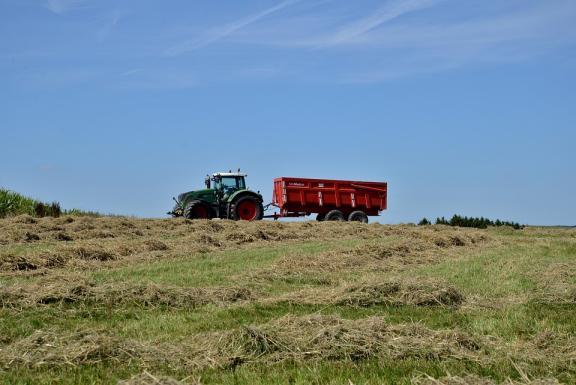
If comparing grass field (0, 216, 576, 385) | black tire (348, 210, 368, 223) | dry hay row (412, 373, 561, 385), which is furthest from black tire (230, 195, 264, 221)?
dry hay row (412, 373, 561, 385)

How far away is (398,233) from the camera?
2427cm

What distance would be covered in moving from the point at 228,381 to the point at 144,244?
1219 cm

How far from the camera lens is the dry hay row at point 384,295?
9.13 metres

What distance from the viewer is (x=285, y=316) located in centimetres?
710

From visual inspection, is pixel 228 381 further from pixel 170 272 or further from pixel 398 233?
pixel 398 233

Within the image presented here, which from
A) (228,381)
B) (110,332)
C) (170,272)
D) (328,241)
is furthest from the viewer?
(328,241)

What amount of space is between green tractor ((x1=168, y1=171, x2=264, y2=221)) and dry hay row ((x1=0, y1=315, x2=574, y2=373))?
2353 cm

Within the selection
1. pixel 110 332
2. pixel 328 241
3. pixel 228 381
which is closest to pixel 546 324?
pixel 228 381


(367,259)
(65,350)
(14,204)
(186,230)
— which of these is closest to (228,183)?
(186,230)

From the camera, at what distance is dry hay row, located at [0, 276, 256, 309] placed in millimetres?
9219

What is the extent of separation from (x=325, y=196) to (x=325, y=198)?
4.3 inches

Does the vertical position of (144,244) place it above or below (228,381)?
above

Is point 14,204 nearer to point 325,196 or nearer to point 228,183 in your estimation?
point 228,183

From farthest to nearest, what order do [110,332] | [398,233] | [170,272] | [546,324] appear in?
[398,233]
[170,272]
[546,324]
[110,332]
